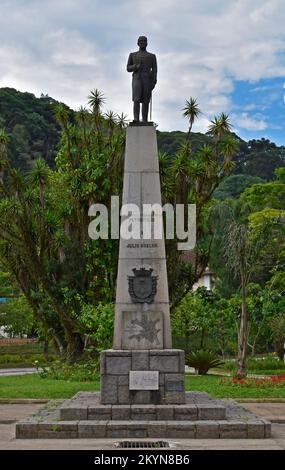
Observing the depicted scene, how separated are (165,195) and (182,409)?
13183mm

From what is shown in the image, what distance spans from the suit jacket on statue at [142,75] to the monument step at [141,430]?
20.1 feet

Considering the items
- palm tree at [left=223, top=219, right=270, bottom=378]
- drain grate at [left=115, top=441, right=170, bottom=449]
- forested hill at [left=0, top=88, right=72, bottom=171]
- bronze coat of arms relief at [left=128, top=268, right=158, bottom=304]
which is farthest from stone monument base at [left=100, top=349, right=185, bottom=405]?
forested hill at [left=0, top=88, right=72, bottom=171]

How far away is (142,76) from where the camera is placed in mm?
13820

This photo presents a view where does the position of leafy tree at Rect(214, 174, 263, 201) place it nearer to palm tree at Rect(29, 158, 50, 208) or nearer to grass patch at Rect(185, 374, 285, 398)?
palm tree at Rect(29, 158, 50, 208)

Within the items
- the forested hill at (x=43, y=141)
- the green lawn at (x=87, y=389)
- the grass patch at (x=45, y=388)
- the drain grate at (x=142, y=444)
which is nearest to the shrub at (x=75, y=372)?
the grass patch at (x=45, y=388)

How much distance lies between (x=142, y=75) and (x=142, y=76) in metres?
0.02

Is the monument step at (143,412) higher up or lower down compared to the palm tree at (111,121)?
lower down

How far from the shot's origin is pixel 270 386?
1914 centimetres

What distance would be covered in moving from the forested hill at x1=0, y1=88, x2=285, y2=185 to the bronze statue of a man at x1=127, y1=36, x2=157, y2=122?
58.5m

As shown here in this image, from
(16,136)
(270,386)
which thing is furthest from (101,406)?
(16,136)

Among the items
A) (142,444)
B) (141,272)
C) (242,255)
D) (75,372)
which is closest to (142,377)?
(141,272)

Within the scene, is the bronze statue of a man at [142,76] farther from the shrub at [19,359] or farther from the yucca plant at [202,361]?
the shrub at [19,359]

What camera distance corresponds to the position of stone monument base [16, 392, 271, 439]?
35.8 feet

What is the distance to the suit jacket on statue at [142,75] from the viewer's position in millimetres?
13797
